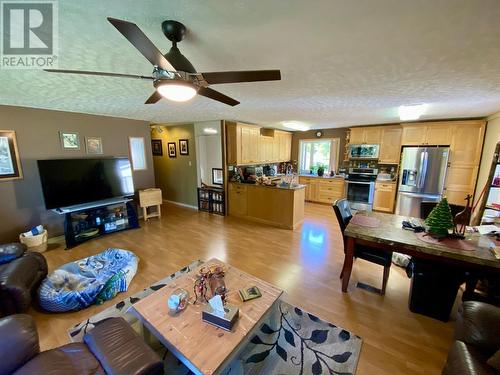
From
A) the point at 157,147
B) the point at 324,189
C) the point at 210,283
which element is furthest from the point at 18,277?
the point at 324,189

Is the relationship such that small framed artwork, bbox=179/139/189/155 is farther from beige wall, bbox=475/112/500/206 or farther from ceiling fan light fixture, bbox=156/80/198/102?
beige wall, bbox=475/112/500/206

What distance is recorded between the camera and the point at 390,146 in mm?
5129

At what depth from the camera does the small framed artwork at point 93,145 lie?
3.83m

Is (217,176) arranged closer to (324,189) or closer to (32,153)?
(324,189)

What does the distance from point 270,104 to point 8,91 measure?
3126 millimetres

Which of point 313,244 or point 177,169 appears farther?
point 177,169

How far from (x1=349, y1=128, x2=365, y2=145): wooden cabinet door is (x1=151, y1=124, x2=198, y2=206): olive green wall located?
13.9 feet

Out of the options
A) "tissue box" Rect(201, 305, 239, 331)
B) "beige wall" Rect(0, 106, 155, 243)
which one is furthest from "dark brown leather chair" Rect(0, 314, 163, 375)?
"beige wall" Rect(0, 106, 155, 243)

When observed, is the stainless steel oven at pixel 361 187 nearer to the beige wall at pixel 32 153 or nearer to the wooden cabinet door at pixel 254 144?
the wooden cabinet door at pixel 254 144

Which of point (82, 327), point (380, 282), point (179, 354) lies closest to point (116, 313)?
point (82, 327)

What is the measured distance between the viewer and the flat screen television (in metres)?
3.27

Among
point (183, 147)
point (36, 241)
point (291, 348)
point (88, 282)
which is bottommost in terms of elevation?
point (291, 348)

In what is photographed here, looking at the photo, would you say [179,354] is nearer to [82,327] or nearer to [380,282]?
[82,327]

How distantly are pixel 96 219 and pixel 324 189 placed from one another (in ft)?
18.3
